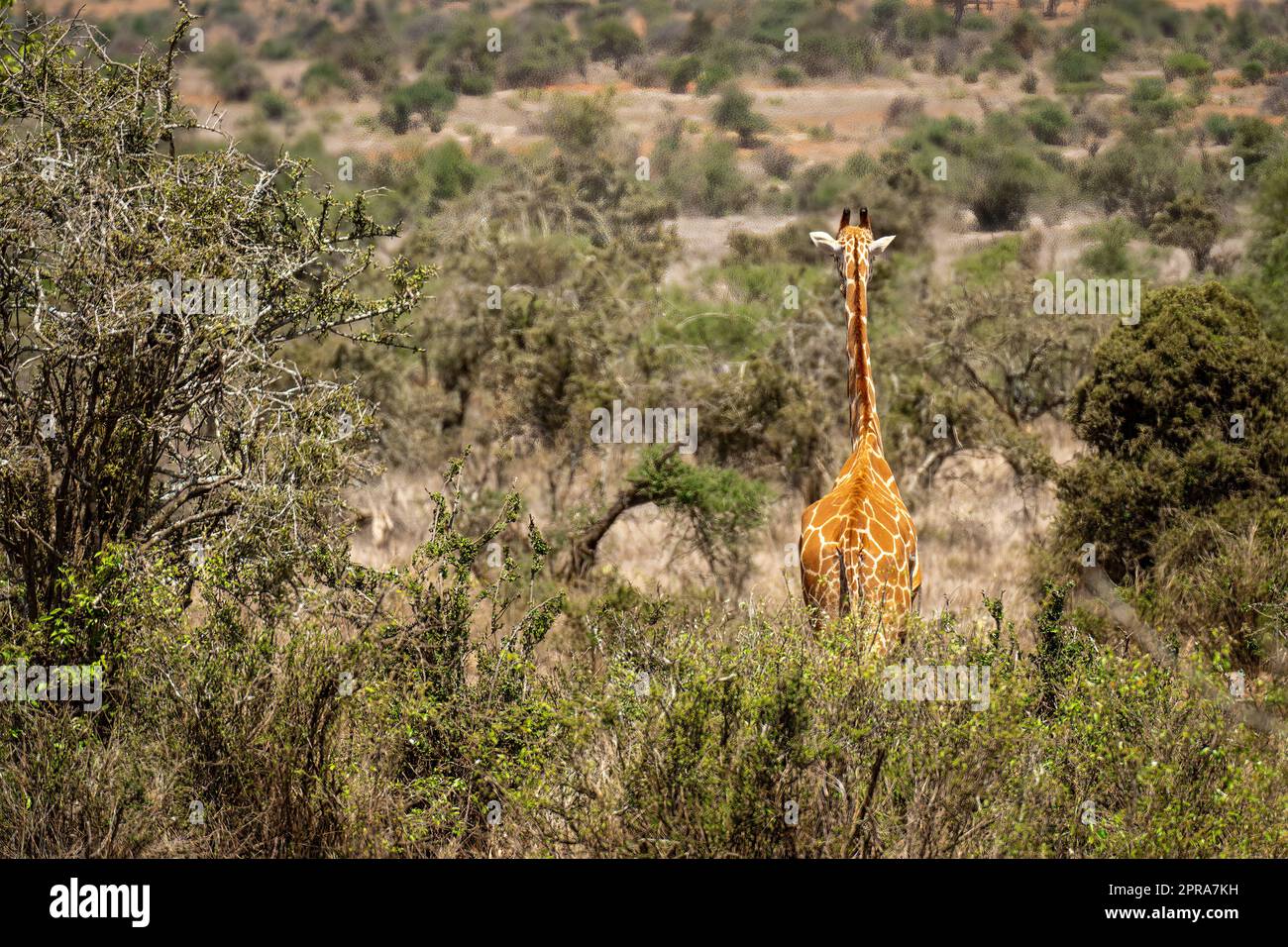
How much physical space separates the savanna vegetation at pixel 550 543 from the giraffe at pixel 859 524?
0.34m

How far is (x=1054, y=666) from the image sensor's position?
7.21m

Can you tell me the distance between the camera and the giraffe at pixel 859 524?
281 inches

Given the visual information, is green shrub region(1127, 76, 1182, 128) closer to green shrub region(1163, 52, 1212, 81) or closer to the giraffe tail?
green shrub region(1163, 52, 1212, 81)

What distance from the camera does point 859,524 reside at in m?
7.29

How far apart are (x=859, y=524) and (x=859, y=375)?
4.55ft

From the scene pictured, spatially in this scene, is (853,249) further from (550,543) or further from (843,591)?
(550,543)

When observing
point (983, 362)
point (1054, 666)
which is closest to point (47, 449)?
point (1054, 666)

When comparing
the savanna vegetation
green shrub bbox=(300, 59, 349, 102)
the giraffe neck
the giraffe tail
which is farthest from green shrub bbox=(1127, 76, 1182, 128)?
the giraffe tail

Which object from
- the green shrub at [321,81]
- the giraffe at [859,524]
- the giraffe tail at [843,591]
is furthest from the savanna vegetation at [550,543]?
the green shrub at [321,81]

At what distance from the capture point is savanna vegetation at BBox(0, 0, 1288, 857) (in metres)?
5.81

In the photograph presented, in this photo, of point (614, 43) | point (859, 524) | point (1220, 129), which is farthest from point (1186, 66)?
point (859, 524)

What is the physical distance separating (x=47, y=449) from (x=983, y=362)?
10.6 m
